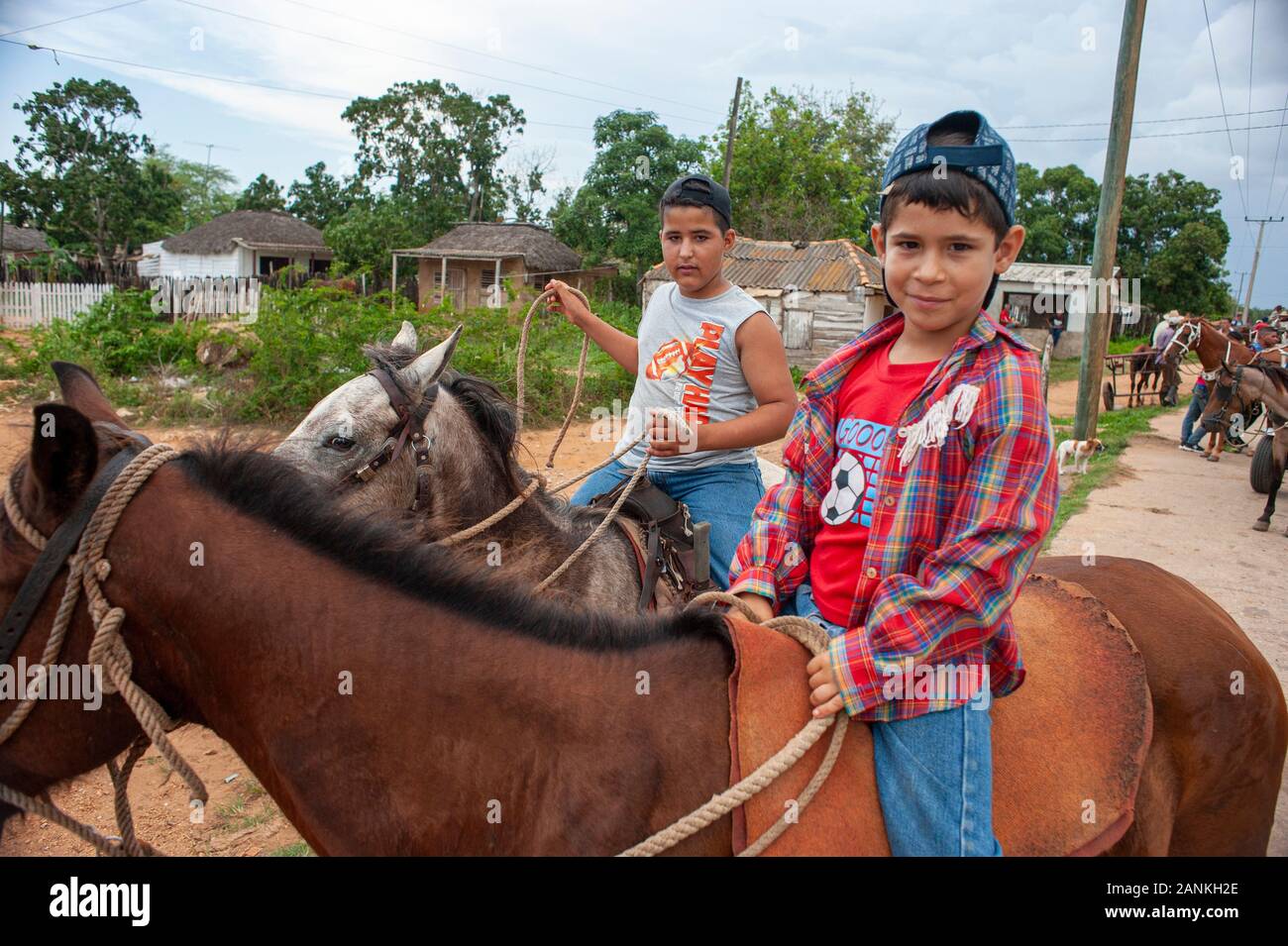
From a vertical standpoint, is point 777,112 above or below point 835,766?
above

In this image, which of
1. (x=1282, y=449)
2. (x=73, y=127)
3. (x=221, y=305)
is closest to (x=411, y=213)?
(x=73, y=127)

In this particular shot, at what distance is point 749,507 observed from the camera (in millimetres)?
3238

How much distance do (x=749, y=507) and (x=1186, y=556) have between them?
6.73 meters

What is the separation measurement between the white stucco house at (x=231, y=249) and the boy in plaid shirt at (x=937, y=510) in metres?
41.4

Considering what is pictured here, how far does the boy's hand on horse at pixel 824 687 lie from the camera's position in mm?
1447

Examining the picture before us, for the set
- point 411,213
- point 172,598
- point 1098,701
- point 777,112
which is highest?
point 777,112

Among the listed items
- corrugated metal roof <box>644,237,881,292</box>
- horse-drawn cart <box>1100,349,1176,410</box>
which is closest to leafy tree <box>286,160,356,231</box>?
corrugated metal roof <box>644,237,881,292</box>

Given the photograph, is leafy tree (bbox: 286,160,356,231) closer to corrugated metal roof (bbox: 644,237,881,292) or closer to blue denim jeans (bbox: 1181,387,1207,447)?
corrugated metal roof (bbox: 644,237,881,292)

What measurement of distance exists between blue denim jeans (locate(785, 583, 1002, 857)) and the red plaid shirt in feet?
0.15

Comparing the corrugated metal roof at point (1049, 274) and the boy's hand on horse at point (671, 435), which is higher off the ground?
the corrugated metal roof at point (1049, 274)

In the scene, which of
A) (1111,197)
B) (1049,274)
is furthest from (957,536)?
(1049,274)

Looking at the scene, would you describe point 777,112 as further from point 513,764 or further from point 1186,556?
A: point 513,764
